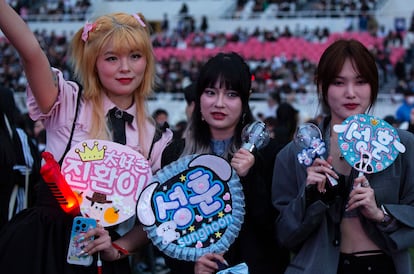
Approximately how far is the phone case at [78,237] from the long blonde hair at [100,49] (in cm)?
37

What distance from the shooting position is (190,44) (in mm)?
24297

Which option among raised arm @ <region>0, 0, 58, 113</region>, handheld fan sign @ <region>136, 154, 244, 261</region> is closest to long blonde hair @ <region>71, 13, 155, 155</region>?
raised arm @ <region>0, 0, 58, 113</region>

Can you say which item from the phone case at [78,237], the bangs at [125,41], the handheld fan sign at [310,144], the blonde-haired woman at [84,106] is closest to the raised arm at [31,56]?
the blonde-haired woman at [84,106]

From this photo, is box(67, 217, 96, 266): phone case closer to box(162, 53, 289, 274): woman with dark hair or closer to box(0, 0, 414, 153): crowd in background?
box(162, 53, 289, 274): woman with dark hair

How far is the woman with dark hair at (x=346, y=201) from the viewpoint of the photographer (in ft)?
8.22

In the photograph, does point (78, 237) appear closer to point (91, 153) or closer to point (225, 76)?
point (91, 153)

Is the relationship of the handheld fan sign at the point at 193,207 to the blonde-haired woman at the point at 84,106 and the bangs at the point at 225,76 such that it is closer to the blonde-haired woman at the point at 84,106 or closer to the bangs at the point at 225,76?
the blonde-haired woman at the point at 84,106

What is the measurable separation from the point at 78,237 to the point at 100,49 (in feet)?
2.60

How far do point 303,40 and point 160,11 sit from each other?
7.73 m

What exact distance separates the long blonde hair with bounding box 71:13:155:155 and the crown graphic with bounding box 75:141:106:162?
0.27 feet

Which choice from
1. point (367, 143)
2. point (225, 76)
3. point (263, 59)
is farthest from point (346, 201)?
point (263, 59)

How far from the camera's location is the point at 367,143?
2525 millimetres

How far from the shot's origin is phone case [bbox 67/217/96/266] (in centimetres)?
253

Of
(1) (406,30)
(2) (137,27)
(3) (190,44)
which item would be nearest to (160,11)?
(3) (190,44)
